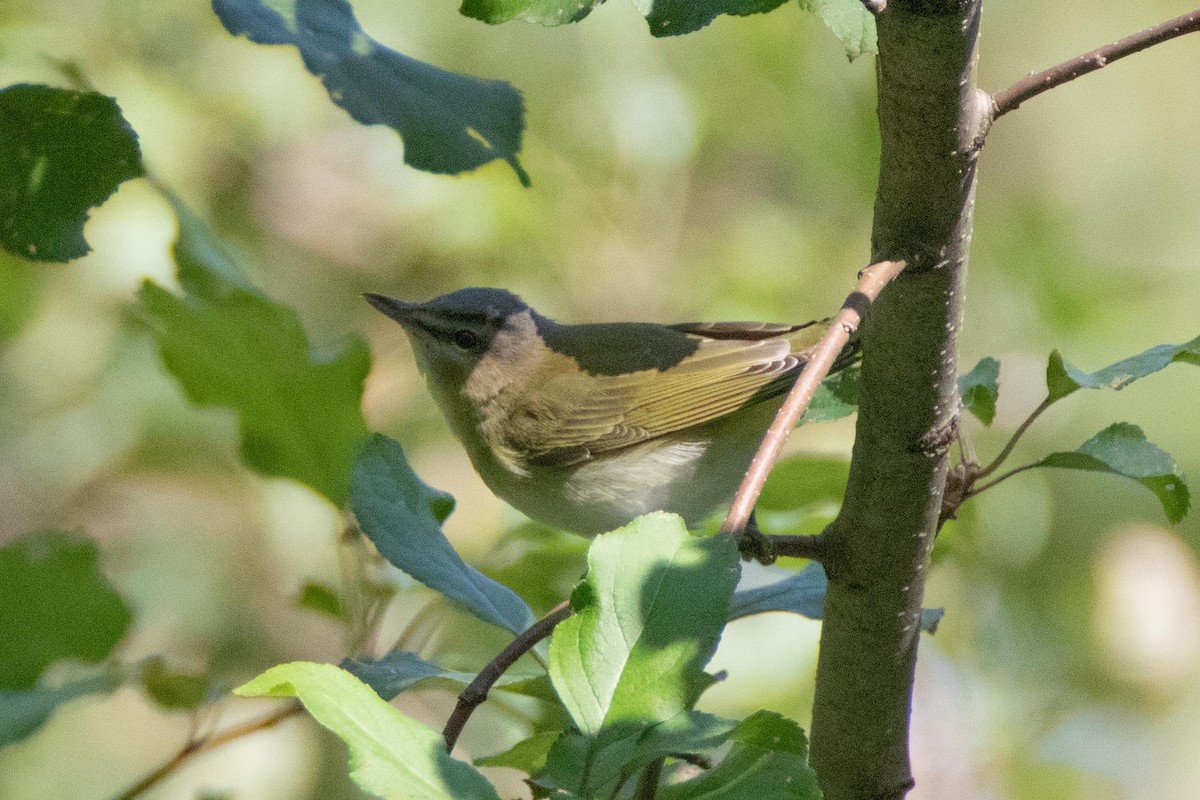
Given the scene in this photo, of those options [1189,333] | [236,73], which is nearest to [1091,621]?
[1189,333]

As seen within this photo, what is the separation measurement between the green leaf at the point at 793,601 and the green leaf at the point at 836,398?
0.20 m

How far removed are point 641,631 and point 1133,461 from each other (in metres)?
0.73

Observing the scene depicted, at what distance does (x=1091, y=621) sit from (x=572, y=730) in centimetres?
248

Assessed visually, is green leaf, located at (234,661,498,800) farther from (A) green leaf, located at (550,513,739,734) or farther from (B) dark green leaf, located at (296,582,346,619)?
(B) dark green leaf, located at (296,582,346,619)

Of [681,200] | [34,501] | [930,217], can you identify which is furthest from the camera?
[681,200]

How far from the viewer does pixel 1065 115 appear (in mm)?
3875

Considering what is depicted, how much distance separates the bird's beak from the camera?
230cm

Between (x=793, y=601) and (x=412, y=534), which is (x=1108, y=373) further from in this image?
(x=412, y=534)

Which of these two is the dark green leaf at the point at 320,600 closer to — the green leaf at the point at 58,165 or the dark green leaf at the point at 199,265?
the dark green leaf at the point at 199,265

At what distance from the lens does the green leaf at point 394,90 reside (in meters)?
1.13

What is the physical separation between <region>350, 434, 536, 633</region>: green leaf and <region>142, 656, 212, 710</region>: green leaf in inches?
14.9

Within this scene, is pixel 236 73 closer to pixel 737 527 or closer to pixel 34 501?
pixel 34 501

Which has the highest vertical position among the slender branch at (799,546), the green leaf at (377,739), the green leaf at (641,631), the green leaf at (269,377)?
the slender branch at (799,546)

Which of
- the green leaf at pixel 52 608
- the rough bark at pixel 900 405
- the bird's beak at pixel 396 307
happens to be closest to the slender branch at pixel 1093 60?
the rough bark at pixel 900 405
